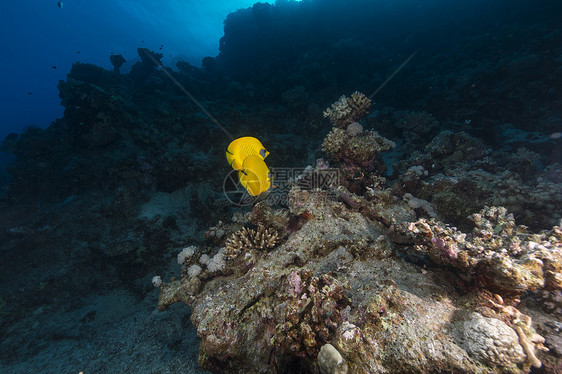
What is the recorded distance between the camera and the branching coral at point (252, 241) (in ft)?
11.4

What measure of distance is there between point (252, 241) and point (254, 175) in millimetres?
1550

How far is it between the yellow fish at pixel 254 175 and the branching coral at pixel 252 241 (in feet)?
3.79

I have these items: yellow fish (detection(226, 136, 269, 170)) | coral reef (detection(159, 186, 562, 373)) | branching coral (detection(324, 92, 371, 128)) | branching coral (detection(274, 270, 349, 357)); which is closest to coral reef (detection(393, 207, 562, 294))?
coral reef (detection(159, 186, 562, 373))

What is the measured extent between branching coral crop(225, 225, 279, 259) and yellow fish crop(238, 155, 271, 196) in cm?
115

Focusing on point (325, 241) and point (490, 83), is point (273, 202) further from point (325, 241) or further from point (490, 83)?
point (490, 83)

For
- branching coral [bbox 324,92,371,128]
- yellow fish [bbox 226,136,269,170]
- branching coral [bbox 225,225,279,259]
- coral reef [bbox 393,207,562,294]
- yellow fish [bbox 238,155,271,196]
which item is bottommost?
coral reef [bbox 393,207,562,294]

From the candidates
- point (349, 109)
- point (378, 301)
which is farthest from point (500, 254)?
point (349, 109)

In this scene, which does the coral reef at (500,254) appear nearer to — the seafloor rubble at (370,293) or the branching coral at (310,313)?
the seafloor rubble at (370,293)

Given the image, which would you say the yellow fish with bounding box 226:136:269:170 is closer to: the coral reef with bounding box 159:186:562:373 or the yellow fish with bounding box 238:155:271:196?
the yellow fish with bounding box 238:155:271:196

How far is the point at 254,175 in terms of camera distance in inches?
99.6

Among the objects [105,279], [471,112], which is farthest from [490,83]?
[105,279]

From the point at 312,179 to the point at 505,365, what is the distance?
3420 millimetres

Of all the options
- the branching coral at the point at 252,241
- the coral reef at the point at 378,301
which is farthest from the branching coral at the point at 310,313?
the branching coral at the point at 252,241

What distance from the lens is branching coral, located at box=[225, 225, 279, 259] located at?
347cm
